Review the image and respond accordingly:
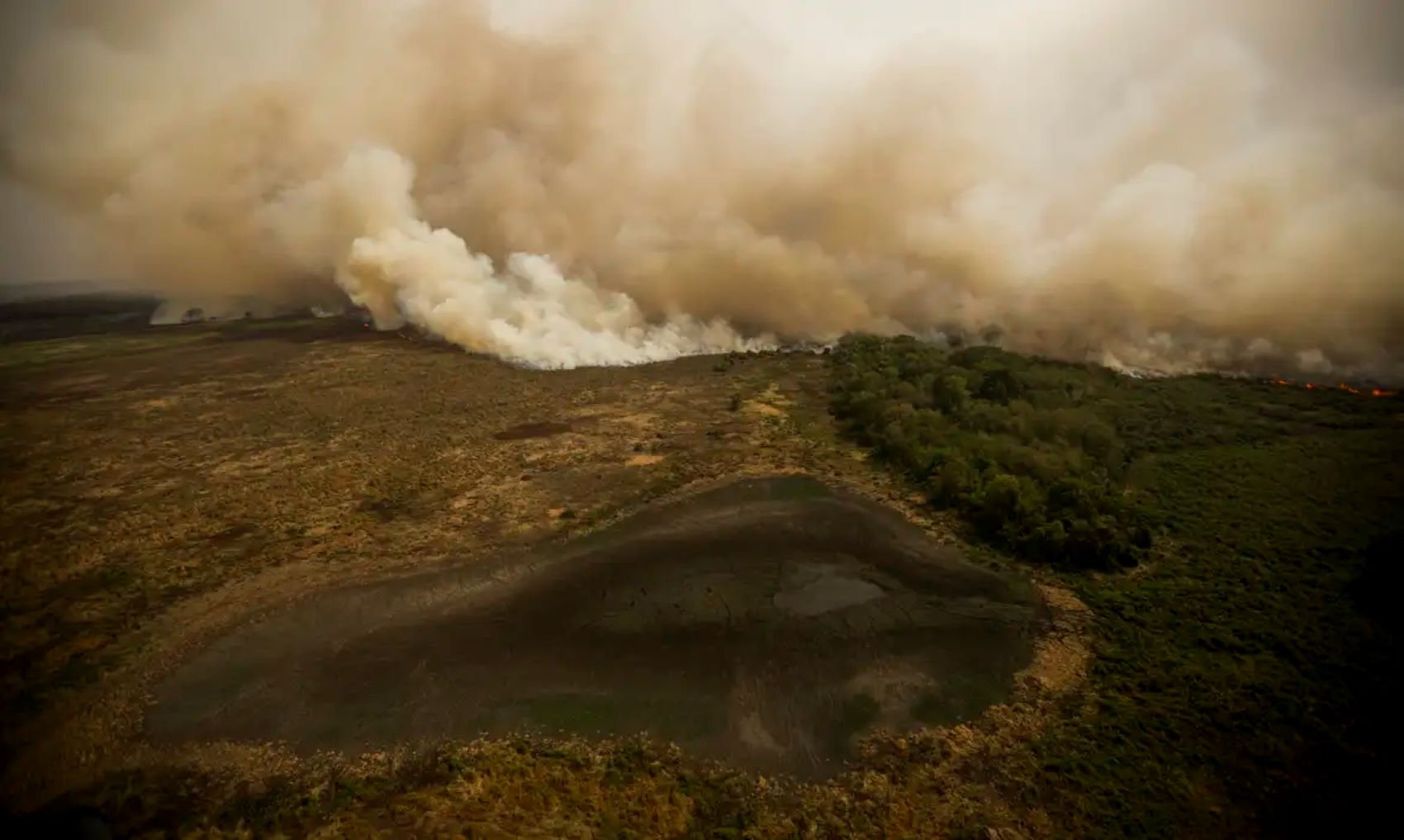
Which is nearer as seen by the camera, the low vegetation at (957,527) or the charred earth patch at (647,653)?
the low vegetation at (957,527)

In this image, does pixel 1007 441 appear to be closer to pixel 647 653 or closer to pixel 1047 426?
pixel 1047 426

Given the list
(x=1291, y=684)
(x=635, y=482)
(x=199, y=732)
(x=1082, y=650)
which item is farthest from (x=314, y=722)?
(x=1291, y=684)

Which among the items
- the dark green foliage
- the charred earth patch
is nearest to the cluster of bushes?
the dark green foliage

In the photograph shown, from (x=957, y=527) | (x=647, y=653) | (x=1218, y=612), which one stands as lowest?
(x=647, y=653)

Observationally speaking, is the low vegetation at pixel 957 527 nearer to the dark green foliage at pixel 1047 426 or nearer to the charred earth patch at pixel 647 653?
the dark green foliage at pixel 1047 426

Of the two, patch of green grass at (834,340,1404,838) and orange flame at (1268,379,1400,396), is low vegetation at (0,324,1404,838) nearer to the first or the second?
patch of green grass at (834,340,1404,838)

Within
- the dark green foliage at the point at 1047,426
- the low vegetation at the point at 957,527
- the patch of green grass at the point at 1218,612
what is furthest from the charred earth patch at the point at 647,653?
the dark green foliage at the point at 1047,426

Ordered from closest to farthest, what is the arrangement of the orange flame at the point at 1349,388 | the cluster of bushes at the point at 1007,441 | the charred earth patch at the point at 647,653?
1. the charred earth patch at the point at 647,653
2. the cluster of bushes at the point at 1007,441
3. the orange flame at the point at 1349,388

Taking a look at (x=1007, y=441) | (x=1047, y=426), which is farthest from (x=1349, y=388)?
(x=1007, y=441)
